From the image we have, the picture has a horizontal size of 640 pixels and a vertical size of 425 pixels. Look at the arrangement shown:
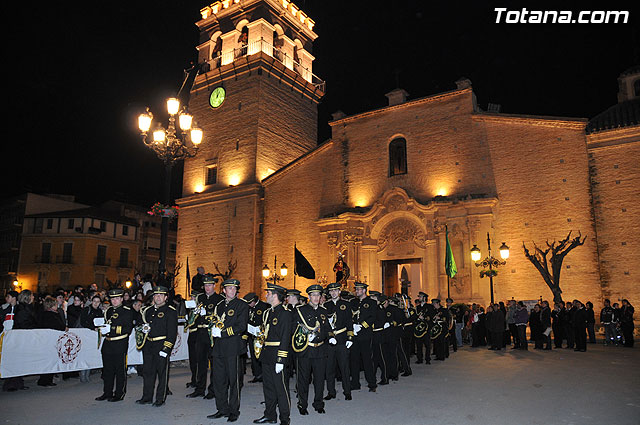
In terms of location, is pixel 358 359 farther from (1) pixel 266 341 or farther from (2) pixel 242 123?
(2) pixel 242 123

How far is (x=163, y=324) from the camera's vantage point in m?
8.55

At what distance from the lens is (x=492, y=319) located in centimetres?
1714

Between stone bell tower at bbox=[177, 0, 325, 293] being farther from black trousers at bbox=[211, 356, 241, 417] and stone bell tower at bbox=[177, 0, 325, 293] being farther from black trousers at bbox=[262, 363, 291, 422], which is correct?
black trousers at bbox=[262, 363, 291, 422]

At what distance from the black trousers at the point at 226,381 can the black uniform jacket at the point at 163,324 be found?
1.26m

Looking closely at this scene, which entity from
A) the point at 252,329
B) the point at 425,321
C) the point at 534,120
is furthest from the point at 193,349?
the point at 534,120

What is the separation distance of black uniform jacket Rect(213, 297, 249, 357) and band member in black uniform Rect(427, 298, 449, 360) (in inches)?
313

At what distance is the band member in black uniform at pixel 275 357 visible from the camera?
279 inches

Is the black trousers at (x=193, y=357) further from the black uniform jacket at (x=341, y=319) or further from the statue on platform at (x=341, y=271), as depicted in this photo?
the statue on platform at (x=341, y=271)

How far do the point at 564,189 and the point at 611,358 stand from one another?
371 inches

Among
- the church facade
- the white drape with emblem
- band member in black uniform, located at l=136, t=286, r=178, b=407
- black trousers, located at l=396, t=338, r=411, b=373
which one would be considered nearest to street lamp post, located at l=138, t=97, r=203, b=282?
the white drape with emblem

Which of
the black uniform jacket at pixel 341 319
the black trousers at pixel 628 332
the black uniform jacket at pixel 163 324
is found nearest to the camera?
the black uniform jacket at pixel 163 324

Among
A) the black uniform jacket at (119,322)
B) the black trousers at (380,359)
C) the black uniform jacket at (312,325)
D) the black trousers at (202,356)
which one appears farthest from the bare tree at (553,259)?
the black uniform jacket at (119,322)

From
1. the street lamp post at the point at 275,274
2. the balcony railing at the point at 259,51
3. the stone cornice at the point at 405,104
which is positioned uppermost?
the balcony railing at the point at 259,51

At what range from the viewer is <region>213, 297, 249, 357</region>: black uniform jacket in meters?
7.62
